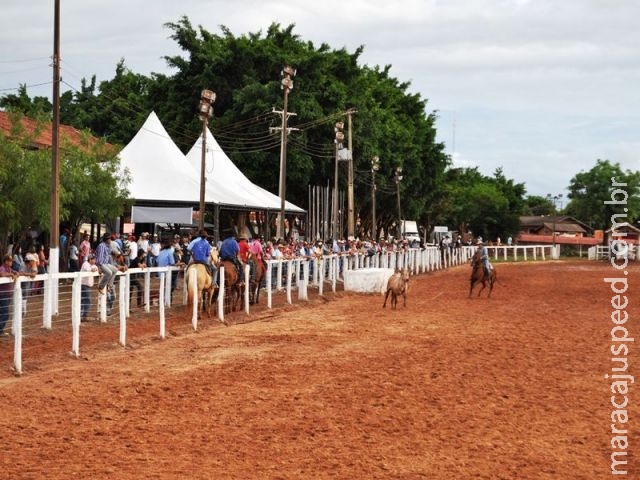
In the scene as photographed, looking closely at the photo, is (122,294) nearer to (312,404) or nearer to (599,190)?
(312,404)

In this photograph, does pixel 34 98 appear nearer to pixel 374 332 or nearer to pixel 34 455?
pixel 374 332

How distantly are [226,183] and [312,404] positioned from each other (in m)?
30.5

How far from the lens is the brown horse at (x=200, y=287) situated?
65.6 feet

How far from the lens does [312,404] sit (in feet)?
35.8

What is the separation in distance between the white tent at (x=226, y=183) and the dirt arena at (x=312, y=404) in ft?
61.4

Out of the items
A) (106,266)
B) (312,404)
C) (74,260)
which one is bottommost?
(312,404)

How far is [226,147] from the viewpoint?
55.8 meters

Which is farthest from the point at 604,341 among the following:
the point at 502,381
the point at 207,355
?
the point at 207,355

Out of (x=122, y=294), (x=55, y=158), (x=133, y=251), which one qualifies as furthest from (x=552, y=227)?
(x=122, y=294)

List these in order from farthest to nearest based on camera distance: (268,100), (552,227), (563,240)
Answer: (552,227) < (563,240) < (268,100)

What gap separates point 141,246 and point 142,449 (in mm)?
21356

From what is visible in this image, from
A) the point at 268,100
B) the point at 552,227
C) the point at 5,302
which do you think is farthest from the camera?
the point at 552,227

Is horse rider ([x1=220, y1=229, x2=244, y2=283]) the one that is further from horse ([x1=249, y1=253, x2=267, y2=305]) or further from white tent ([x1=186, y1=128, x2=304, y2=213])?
white tent ([x1=186, y1=128, x2=304, y2=213])

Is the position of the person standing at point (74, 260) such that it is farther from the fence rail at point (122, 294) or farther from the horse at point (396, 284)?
the horse at point (396, 284)
